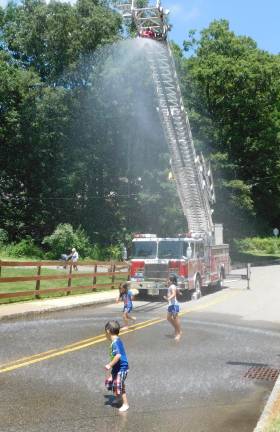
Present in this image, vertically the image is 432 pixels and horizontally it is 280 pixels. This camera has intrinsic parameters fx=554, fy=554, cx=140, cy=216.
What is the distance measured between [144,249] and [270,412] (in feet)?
49.7

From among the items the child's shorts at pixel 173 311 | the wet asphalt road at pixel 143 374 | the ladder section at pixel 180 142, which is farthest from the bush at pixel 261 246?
the child's shorts at pixel 173 311

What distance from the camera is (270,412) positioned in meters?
6.48

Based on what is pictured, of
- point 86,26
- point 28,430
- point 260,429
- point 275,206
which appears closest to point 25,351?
point 28,430

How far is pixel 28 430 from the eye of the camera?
19.9 ft

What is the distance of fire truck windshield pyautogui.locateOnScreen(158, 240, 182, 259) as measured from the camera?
69.2 feet

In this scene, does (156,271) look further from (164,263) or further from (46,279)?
(46,279)

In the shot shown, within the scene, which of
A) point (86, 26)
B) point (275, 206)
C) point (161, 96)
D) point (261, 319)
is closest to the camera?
point (261, 319)

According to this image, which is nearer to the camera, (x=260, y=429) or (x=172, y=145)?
(x=260, y=429)

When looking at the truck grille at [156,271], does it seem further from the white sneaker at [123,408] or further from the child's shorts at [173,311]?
the white sneaker at [123,408]

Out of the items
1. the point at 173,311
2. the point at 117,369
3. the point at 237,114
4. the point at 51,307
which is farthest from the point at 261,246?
the point at 117,369

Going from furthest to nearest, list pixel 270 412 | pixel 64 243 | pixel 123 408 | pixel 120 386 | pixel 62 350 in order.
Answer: pixel 64 243 < pixel 62 350 < pixel 120 386 < pixel 123 408 < pixel 270 412

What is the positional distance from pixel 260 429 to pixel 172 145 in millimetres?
18930

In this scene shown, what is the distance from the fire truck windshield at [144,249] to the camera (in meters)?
21.3

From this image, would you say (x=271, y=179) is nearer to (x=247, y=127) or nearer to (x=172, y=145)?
(x=247, y=127)
